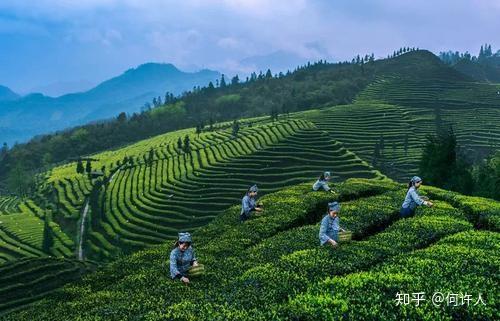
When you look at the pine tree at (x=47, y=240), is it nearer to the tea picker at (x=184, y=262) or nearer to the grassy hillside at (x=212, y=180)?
the grassy hillside at (x=212, y=180)

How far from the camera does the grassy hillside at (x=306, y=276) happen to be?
33.8 ft

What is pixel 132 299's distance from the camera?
505 inches

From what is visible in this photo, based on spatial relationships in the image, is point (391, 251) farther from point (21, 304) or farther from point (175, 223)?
point (175, 223)

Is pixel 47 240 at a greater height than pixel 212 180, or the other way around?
pixel 212 180

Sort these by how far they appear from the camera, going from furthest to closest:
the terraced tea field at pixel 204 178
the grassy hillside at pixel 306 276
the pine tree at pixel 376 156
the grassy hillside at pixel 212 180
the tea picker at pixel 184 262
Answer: the pine tree at pixel 376 156 → the terraced tea field at pixel 204 178 → the grassy hillside at pixel 212 180 → the tea picker at pixel 184 262 → the grassy hillside at pixel 306 276

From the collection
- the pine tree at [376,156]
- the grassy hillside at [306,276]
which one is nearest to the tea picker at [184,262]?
the grassy hillside at [306,276]

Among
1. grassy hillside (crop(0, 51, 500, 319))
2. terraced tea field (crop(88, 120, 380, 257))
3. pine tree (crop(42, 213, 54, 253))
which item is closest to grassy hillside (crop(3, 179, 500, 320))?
grassy hillside (crop(0, 51, 500, 319))

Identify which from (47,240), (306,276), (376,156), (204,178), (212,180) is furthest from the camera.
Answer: (376,156)

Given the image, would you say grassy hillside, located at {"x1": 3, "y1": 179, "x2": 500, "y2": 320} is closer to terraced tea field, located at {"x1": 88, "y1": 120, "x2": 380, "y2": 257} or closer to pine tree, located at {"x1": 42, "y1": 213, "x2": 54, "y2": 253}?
terraced tea field, located at {"x1": 88, "y1": 120, "x2": 380, "y2": 257}

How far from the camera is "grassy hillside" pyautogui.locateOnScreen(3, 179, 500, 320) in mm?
10305

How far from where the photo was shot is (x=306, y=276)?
12.9 metres

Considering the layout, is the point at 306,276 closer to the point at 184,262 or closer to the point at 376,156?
the point at 184,262

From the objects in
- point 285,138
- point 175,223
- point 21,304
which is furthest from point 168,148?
point 21,304

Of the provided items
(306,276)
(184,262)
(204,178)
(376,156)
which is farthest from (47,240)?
(306,276)
